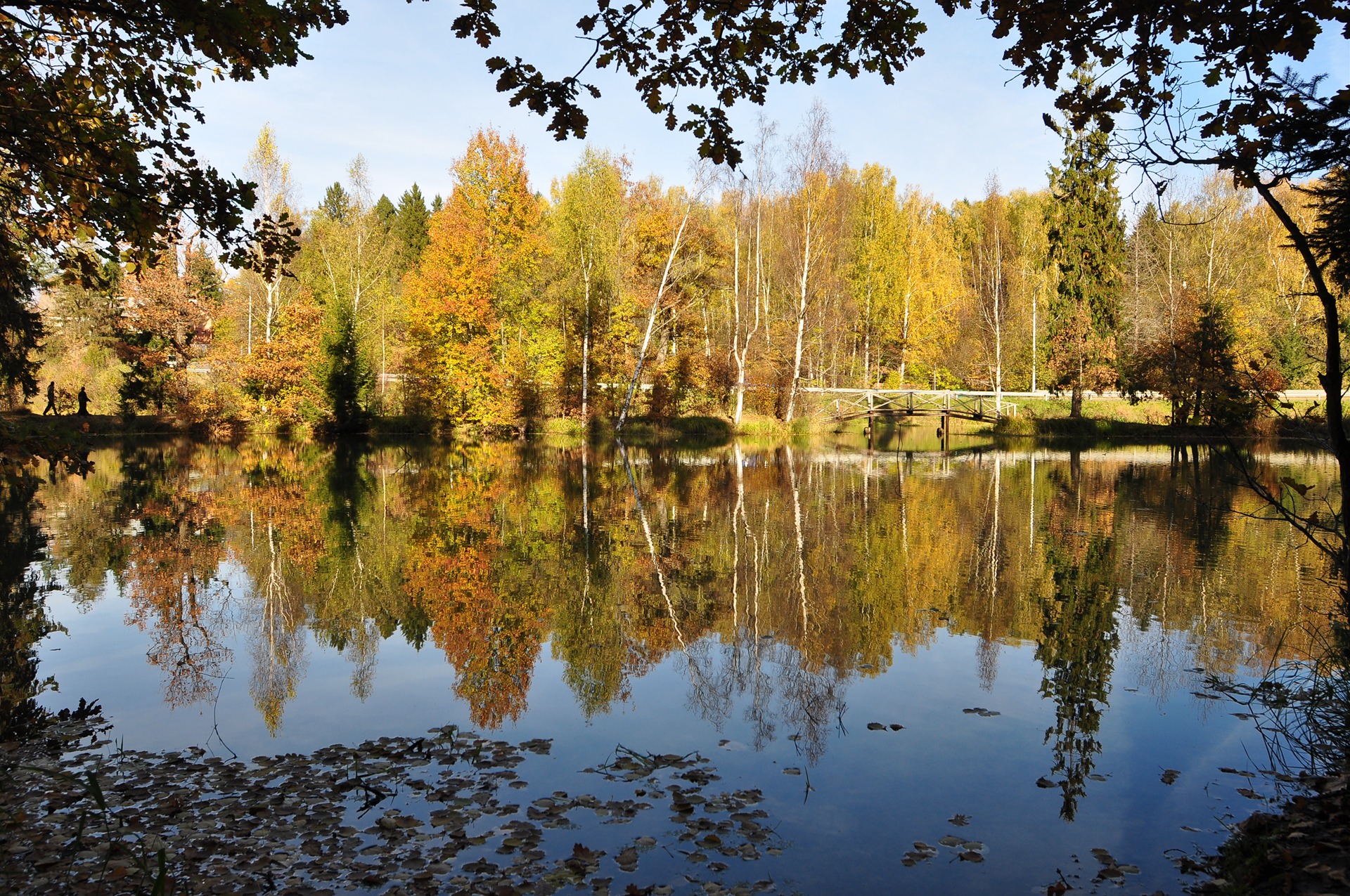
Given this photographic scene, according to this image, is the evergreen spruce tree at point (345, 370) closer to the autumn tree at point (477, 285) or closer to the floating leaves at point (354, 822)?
the autumn tree at point (477, 285)

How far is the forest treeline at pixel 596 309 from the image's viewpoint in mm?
35000

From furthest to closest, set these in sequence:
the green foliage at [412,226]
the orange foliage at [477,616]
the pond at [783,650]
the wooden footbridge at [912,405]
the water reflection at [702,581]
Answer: the green foliage at [412,226]
the wooden footbridge at [912,405]
the water reflection at [702,581]
the orange foliage at [477,616]
the pond at [783,650]

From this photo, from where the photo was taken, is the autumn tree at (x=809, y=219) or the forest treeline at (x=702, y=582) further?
the autumn tree at (x=809, y=219)

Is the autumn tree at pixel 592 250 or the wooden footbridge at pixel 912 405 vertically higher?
the autumn tree at pixel 592 250

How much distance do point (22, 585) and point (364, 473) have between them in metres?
12.8

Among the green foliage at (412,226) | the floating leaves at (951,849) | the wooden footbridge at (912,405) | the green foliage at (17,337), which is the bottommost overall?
the floating leaves at (951,849)

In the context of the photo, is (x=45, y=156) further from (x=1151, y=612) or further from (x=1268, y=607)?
(x=1268, y=607)

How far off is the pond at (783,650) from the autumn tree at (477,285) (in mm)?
17867

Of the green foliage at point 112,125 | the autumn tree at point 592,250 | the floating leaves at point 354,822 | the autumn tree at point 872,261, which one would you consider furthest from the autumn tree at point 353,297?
the floating leaves at point 354,822

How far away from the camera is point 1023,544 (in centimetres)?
1319

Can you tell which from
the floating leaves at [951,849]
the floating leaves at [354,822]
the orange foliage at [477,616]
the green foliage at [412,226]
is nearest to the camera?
the floating leaves at [354,822]

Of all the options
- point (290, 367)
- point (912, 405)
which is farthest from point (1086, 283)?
point (290, 367)

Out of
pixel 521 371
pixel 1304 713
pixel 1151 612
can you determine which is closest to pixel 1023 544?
pixel 1151 612

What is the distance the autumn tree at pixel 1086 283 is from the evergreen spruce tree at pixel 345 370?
30.0 m
